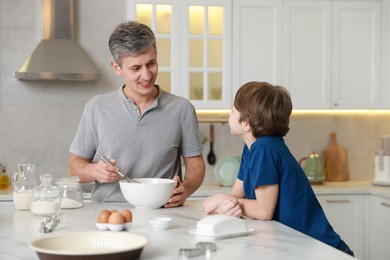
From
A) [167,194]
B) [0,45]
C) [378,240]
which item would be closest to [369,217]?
[378,240]

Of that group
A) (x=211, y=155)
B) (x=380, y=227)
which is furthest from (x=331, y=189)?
(x=211, y=155)

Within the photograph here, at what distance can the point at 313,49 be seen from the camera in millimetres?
5055

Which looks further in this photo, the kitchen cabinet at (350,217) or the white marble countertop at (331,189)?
the kitchen cabinet at (350,217)

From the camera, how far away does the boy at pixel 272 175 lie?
242cm

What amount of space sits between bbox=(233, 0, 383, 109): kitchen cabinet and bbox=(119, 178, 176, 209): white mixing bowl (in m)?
2.36

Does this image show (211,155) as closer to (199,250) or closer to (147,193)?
(147,193)

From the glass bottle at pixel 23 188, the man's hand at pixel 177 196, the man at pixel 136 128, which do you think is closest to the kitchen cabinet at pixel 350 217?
the man at pixel 136 128

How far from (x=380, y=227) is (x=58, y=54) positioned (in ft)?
8.58

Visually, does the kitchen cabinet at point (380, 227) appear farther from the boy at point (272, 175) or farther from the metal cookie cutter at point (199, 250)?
the metal cookie cutter at point (199, 250)

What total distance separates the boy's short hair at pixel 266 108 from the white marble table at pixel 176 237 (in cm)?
35

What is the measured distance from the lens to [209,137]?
5293 mm

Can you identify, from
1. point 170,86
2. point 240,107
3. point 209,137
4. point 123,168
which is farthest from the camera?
point 209,137

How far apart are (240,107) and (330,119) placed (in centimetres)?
309

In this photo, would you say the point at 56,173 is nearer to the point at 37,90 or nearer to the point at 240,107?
the point at 37,90
